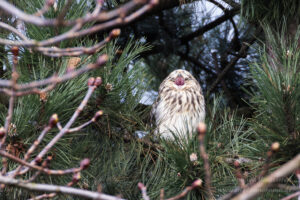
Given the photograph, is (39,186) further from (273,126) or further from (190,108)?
(190,108)

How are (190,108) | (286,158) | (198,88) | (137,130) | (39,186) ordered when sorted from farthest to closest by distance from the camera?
(198,88), (190,108), (137,130), (286,158), (39,186)

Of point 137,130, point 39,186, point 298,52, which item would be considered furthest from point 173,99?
point 39,186

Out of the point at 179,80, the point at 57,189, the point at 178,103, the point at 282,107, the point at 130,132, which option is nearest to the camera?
the point at 57,189

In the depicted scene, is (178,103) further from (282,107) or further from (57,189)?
(57,189)

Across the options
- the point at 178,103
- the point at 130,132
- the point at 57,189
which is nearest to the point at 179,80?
the point at 178,103

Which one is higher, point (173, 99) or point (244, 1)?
point (244, 1)

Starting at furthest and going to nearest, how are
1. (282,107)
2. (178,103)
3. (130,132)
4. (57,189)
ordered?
(178,103) < (130,132) < (282,107) < (57,189)

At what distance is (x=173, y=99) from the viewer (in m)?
3.02

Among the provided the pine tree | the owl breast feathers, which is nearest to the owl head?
the owl breast feathers

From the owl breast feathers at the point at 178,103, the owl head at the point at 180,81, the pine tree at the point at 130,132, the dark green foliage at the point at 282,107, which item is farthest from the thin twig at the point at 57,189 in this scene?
the owl head at the point at 180,81

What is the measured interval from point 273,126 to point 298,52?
0.32 m

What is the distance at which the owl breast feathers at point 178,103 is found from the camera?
114 inches

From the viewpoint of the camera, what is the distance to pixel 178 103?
299cm

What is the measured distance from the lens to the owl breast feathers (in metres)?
2.89
